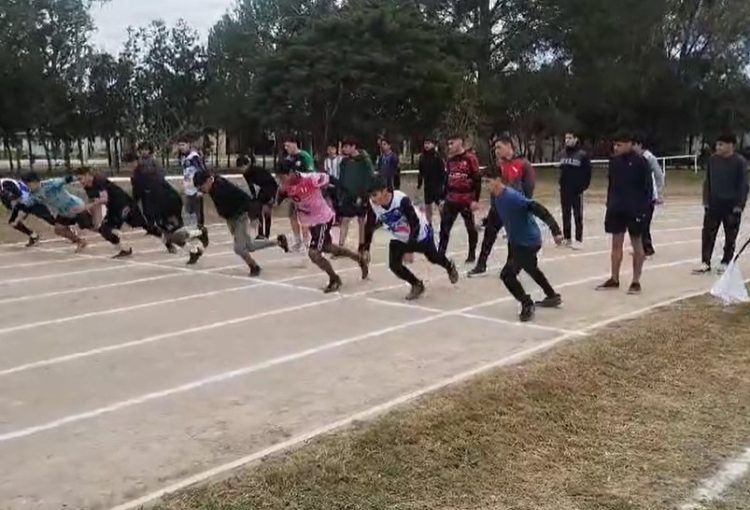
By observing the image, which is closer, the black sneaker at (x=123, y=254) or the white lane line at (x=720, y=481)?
the white lane line at (x=720, y=481)

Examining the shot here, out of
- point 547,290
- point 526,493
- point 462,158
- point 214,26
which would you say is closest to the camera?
point 526,493

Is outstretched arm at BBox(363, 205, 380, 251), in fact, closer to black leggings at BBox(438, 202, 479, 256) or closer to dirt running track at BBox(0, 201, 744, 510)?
dirt running track at BBox(0, 201, 744, 510)

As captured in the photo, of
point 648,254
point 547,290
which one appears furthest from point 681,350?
point 648,254

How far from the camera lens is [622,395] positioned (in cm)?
582

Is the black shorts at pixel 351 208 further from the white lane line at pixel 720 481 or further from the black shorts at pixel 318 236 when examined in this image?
the white lane line at pixel 720 481

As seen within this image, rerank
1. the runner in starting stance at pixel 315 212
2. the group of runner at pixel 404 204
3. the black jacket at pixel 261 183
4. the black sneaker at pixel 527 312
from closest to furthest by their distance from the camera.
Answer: the black sneaker at pixel 527 312, the group of runner at pixel 404 204, the runner in starting stance at pixel 315 212, the black jacket at pixel 261 183

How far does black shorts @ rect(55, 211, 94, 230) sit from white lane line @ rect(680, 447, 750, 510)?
1090 centimetres

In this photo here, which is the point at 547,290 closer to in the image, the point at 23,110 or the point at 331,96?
the point at 331,96

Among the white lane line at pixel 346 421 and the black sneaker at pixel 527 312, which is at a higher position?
the black sneaker at pixel 527 312

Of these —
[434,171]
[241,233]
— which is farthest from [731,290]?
[434,171]

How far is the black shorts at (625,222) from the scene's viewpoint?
927 centimetres

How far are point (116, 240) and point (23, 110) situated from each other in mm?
24677

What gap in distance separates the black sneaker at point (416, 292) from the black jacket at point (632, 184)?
211 centimetres

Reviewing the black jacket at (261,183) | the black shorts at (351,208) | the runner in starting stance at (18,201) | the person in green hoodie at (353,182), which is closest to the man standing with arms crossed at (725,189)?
the person in green hoodie at (353,182)
